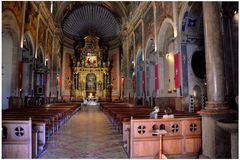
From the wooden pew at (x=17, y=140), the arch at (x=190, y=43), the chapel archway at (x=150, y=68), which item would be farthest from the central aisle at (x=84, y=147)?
the chapel archway at (x=150, y=68)

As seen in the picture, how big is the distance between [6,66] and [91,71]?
1635 cm

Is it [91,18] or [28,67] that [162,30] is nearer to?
[28,67]

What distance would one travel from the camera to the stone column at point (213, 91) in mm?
4112

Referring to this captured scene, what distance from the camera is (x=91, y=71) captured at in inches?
1061

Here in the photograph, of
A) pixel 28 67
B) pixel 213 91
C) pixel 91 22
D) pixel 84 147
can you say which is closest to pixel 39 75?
pixel 28 67

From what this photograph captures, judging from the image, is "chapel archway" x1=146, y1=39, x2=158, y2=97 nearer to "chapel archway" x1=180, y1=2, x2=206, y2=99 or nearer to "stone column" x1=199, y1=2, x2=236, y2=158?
"chapel archway" x1=180, y1=2, x2=206, y2=99

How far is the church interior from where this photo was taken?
14.3ft

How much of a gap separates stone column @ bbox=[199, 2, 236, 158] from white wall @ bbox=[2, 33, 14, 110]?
9.39 m

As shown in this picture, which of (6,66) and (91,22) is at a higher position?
(91,22)

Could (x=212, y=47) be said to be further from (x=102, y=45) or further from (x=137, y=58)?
(x=102, y=45)

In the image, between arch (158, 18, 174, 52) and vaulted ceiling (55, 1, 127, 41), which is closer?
arch (158, 18, 174, 52)

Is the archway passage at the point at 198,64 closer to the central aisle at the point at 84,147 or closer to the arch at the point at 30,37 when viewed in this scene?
the central aisle at the point at 84,147

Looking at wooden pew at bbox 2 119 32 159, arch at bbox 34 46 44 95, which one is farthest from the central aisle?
arch at bbox 34 46 44 95

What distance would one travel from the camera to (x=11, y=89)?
10688mm
